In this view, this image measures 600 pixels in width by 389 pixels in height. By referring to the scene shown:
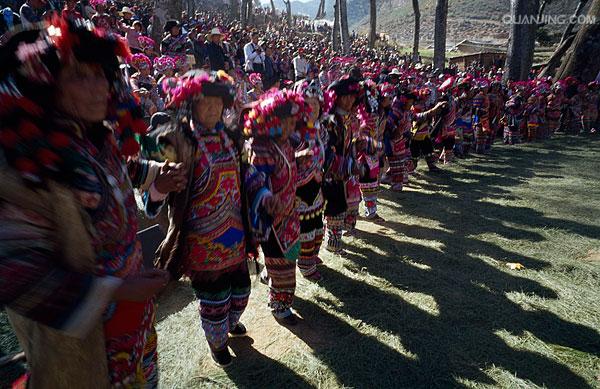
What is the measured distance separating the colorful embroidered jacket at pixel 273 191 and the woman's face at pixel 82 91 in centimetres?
136

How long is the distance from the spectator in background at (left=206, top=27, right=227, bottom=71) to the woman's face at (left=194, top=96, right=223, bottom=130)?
8.67 meters

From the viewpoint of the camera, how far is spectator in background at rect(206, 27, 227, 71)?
1076cm

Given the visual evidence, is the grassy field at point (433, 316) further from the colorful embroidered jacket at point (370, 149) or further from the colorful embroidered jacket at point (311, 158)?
the colorful embroidered jacket at point (311, 158)

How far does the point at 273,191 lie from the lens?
3.20m

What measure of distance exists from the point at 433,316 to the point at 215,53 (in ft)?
31.0

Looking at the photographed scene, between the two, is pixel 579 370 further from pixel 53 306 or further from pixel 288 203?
pixel 53 306

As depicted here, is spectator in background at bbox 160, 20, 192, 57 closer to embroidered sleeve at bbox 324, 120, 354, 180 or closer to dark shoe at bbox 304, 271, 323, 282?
embroidered sleeve at bbox 324, 120, 354, 180

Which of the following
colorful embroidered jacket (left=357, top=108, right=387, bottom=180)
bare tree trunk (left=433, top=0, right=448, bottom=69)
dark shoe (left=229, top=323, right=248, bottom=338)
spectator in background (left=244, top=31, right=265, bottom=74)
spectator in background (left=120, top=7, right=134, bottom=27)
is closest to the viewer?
dark shoe (left=229, top=323, right=248, bottom=338)

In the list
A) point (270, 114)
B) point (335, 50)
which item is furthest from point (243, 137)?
point (335, 50)

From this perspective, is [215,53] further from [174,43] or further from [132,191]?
[132,191]

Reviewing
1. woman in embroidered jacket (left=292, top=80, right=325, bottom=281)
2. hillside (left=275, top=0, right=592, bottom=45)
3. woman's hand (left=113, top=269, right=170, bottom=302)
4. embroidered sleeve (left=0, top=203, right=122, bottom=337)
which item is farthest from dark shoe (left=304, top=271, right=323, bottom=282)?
hillside (left=275, top=0, right=592, bottom=45)

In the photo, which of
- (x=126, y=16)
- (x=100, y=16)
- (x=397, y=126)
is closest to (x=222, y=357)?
(x=397, y=126)

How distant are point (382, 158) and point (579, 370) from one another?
16.8ft

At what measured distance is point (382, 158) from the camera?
771 centimetres
